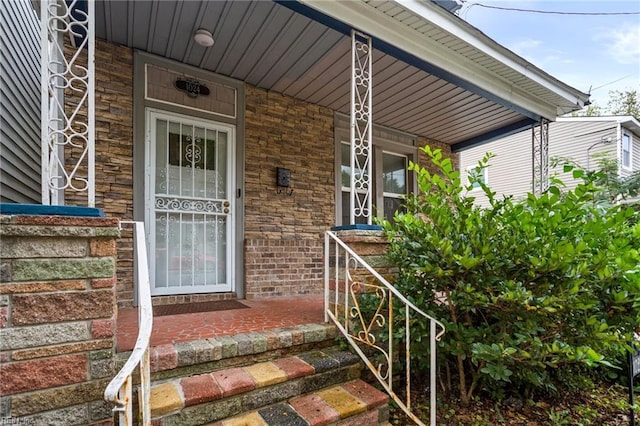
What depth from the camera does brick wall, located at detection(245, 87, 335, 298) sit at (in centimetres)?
361

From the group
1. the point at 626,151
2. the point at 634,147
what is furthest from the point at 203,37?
the point at 634,147

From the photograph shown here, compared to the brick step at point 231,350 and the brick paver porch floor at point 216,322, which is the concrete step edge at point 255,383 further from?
the brick paver porch floor at point 216,322

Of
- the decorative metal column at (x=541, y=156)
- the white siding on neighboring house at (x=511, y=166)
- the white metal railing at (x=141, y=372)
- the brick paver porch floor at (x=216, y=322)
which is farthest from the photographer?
the white siding on neighboring house at (x=511, y=166)

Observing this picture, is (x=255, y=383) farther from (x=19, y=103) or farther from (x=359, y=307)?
(x=19, y=103)

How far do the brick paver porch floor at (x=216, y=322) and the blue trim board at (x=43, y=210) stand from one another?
2.50ft

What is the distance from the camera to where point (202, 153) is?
3.38 m

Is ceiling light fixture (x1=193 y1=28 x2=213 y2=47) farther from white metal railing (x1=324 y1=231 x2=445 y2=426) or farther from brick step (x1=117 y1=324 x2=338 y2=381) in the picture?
brick step (x1=117 y1=324 x2=338 y2=381)

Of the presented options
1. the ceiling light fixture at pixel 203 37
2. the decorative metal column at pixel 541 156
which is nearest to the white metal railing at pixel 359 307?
the ceiling light fixture at pixel 203 37

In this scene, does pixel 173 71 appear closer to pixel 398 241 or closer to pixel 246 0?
pixel 246 0

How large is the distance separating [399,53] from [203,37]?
5.64ft

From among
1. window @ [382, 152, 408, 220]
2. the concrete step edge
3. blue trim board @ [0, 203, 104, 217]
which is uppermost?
window @ [382, 152, 408, 220]

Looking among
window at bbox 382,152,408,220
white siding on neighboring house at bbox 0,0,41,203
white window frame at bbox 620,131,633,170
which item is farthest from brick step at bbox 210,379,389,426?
white window frame at bbox 620,131,633,170

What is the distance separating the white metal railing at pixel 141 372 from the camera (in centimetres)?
88

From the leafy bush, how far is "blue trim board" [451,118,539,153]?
10.5 feet
